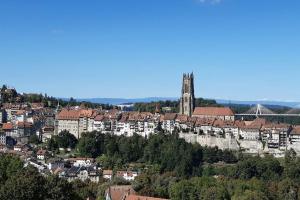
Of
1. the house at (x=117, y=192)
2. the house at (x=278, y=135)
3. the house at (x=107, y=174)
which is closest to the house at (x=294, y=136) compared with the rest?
the house at (x=278, y=135)

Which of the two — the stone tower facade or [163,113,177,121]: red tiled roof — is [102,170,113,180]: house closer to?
[163,113,177,121]: red tiled roof

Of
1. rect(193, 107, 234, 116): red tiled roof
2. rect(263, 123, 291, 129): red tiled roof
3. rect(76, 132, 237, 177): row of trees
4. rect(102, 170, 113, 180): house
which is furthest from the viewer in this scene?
rect(193, 107, 234, 116): red tiled roof

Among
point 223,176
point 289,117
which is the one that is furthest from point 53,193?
point 289,117

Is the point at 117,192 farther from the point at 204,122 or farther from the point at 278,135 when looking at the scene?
the point at 204,122

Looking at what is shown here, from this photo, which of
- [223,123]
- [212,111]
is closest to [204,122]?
[223,123]

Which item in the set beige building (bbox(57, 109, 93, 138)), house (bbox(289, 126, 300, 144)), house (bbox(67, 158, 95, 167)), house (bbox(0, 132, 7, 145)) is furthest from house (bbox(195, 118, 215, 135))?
house (bbox(0, 132, 7, 145))

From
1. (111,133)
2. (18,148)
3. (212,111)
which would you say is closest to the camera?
(18,148)

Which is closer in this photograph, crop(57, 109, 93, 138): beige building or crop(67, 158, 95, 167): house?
crop(67, 158, 95, 167): house
